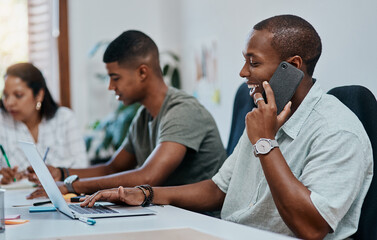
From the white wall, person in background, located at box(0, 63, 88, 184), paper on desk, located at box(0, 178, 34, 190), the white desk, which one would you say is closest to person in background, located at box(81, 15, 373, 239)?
the white desk

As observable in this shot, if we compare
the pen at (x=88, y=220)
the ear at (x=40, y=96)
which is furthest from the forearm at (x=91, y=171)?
the pen at (x=88, y=220)

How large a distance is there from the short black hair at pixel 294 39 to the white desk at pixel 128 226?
1.72 feet

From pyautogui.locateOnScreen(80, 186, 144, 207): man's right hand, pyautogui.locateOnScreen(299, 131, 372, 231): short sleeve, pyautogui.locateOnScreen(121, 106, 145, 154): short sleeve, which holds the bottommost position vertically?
pyautogui.locateOnScreen(121, 106, 145, 154): short sleeve

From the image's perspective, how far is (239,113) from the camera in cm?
215

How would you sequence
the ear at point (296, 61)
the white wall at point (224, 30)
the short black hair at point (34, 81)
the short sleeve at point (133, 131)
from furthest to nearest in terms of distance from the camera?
the short black hair at point (34, 81), the short sleeve at point (133, 131), the white wall at point (224, 30), the ear at point (296, 61)

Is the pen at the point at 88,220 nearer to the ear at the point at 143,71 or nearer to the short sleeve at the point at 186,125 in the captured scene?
the short sleeve at the point at 186,125

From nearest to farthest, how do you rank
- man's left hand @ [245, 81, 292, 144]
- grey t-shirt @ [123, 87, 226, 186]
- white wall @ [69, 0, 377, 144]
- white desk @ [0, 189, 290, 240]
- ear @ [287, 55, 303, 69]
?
white desk @ [0, 189, 290, 240]
man's left hand @ [245, 81, 292, 144]
ear @ [287, 55, 303, 69]
white wall @ [69, 0, 377, 144]
grey t-shirt @ [123, 87, 226, 186]

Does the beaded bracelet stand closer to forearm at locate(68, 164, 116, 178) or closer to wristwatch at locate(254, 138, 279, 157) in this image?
wristwatch at locate(254, 138, 279, 157)

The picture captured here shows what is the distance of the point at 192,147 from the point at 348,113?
84 centimetres

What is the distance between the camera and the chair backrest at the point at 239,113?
2.08 metres

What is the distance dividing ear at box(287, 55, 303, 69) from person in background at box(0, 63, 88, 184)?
169 centimetres

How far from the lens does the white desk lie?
1107mm

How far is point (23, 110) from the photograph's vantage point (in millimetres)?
2859

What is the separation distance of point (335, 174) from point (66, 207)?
0.68 m
